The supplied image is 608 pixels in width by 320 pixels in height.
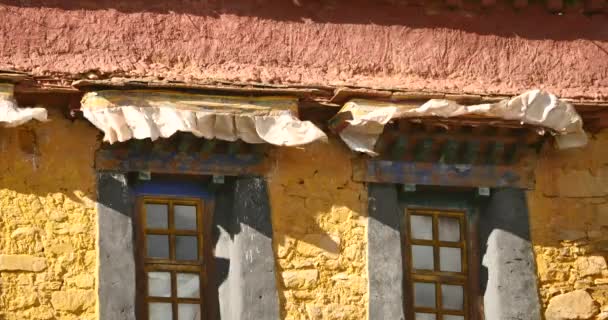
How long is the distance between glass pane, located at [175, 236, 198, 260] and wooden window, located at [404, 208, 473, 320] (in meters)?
1.37

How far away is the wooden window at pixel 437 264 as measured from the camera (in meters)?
16.7

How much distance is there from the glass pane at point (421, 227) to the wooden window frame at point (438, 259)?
3cm

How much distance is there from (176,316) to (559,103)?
9.24 feet

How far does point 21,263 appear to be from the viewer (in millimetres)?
15914

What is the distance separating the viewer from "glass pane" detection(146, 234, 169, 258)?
16.4m

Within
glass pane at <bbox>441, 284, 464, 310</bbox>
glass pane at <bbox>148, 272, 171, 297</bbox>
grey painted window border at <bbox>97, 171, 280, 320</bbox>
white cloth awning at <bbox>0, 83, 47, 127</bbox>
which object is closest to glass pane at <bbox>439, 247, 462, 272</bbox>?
glass pane at <bbox>441, 284, 464, 310</bbox>

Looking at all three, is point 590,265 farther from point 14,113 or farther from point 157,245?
point 14,113

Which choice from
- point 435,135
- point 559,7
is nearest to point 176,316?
point 435,135

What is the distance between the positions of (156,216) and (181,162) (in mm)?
376

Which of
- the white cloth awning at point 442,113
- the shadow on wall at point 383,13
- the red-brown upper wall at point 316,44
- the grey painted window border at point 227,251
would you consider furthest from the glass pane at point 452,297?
the shadow on wall at point 383,13

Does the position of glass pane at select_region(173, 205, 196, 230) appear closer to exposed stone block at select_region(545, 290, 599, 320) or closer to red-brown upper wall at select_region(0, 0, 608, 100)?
red-brown upper wall at select_region(0, 0, 608, 100)

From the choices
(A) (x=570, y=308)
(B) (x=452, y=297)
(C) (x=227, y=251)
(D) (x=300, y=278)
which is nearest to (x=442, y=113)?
(B) (x=452, y=297)

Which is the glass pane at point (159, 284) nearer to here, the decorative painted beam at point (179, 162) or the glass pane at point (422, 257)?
the decorative painted beam at point (179, 162)

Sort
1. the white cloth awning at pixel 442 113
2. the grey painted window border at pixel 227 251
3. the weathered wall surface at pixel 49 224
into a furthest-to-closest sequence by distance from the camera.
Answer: the white cloth awning at pixel 442 113
the grey painted window border at pixel 227 251
the weathered wall surface at pixel 49 224
